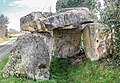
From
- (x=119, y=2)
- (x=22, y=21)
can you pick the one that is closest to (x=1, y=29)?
(x=22, y=21)

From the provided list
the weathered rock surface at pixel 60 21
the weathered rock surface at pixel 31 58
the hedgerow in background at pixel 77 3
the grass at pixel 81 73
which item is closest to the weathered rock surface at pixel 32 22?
the weathered rock surface at pixel 60 21

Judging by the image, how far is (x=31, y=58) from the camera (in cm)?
1026

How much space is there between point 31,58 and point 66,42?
2.75 metres

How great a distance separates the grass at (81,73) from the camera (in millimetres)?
8859

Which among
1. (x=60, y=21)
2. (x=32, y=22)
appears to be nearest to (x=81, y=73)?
(x=60, y=21)

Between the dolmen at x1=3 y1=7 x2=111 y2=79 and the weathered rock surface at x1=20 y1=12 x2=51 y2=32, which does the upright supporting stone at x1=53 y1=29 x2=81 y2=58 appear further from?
the weathered rock surface at x1=20 y1=12 x2=51 y2=32

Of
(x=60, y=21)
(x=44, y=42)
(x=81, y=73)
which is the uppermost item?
(x=60, y=21)

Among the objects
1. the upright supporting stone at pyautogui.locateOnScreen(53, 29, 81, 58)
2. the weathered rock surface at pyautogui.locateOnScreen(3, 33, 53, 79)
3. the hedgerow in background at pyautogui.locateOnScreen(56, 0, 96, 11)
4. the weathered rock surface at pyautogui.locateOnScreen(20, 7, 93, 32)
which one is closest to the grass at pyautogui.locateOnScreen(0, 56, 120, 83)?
the weathered rock surface at pyautogui.locateOnScreen(3, 33, 53, 79)

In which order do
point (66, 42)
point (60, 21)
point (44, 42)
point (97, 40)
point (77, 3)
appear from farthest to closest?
point (77, 3) < point (66, 42) < point (60, 21) < point (44, 42) < point (97, 40)

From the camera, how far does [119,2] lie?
10117mm

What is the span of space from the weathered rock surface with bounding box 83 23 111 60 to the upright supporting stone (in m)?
1.44

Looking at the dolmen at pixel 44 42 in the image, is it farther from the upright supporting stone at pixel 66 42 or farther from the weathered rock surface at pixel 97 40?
the upright supporting stone at pixel 66 42

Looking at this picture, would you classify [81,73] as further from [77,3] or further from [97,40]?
[77,3]

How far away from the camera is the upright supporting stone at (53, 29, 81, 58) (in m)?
12.4
